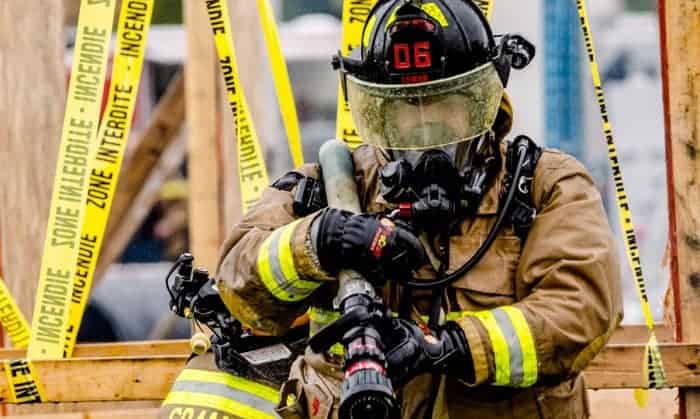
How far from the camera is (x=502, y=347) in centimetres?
324

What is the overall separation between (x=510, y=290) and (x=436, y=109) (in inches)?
18.6

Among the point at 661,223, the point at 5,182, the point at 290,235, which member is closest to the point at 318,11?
the point at 661,223

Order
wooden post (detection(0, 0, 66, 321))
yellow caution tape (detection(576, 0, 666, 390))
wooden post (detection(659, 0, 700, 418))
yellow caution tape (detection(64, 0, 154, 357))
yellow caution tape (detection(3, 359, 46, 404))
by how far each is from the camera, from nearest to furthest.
→ wooden post (detection(659, 0, 700, 418)) → yellow caution tape (detection(576, 0, 666, 390)) → yellow caution tape (detection(3, 359, 46, 404)) → yellow caution tape (detection(64, 0, 154, 357)) → wooden post (detection(0, 0, 66, 321))

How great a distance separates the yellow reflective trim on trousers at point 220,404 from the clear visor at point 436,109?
37.1 inches

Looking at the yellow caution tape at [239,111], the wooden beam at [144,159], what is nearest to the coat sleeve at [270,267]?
the yellow caution tape at [239,111]

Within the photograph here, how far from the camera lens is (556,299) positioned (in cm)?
331

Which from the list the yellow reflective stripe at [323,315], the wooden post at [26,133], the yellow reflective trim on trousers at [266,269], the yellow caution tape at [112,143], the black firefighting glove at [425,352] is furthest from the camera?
the wooden post at [26,133]

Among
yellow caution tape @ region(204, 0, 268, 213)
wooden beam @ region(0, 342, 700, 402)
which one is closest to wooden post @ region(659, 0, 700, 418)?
wooden beam @ region(0, 342, 700, 402)

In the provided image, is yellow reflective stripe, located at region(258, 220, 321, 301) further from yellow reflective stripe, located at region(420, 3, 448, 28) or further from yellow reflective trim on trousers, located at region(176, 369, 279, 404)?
yellow reflective trim on trousers, located at region(176, 369, 279, 404)

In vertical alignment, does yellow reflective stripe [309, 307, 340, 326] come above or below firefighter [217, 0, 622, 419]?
below

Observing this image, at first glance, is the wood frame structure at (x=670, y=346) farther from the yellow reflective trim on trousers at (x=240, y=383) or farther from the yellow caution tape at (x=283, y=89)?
the yellow caution tape at (x=283, y=89)

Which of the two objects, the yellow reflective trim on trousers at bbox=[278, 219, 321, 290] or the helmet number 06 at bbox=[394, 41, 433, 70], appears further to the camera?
the helmet number 06 at bbox=[394, 41, 433, 70]

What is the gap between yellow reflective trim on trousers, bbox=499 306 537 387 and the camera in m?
3.26

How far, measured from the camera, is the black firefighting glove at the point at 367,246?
3.16 m
